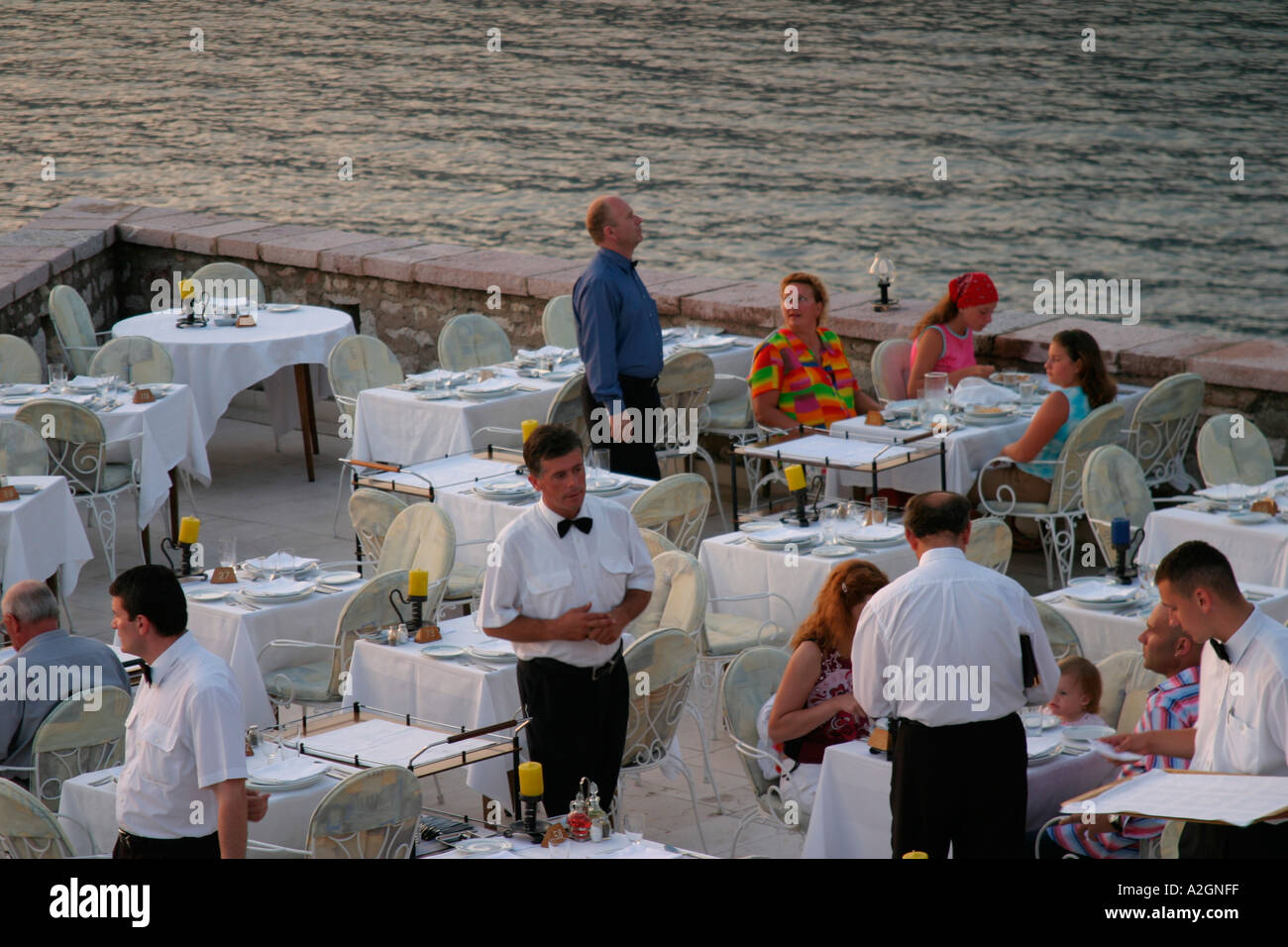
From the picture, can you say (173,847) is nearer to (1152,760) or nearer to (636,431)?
(1152,760)

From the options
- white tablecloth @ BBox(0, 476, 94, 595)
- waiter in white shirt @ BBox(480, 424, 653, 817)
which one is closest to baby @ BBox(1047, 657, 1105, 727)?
waiter in white shirt @ BBox(480, 424, 653, 817)

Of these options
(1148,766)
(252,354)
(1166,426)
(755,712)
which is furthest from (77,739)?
(252,354)

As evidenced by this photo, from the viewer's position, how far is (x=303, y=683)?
5859 millimetres

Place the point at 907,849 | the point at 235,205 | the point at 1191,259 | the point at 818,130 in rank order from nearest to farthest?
the point at 907,849
the point at 1191,259
the point at 235,205
the point at 818,130

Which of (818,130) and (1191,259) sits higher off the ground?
(818,130)

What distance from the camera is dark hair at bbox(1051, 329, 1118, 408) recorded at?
7.17m

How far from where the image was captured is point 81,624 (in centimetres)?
746

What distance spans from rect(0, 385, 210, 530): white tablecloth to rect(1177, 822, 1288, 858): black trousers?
550 centimetres

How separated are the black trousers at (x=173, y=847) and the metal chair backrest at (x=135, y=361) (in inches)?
206

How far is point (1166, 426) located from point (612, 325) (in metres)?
2.32

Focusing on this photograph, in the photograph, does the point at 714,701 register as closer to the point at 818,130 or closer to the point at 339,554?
the point at 339,554
